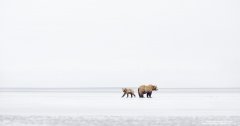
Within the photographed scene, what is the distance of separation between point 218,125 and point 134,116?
5.97 metres

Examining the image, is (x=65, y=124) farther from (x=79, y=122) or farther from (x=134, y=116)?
(x=134, y=116)

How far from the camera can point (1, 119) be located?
26984 mm

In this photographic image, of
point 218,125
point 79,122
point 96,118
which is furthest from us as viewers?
point 96,118

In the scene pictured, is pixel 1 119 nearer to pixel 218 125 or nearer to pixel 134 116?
→ pixel 134 116

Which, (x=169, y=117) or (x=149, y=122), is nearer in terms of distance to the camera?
(x=149, y=122)

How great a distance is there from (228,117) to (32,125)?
956 cm

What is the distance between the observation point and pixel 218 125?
2411 cm

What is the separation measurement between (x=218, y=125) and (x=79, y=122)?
6128 millimetres

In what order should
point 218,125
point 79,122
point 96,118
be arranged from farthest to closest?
1. point 96,118
2. point 79,122
3. point 218,125

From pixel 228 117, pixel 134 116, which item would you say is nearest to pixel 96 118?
pixel 134 116

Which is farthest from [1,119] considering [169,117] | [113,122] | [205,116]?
[205,116]

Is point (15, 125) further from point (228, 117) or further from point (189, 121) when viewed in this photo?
point (228, 117)

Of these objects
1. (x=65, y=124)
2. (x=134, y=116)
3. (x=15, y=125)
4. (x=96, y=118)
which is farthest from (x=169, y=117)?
(x=15, y=125)

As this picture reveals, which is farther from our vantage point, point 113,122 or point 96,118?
point 96,118
